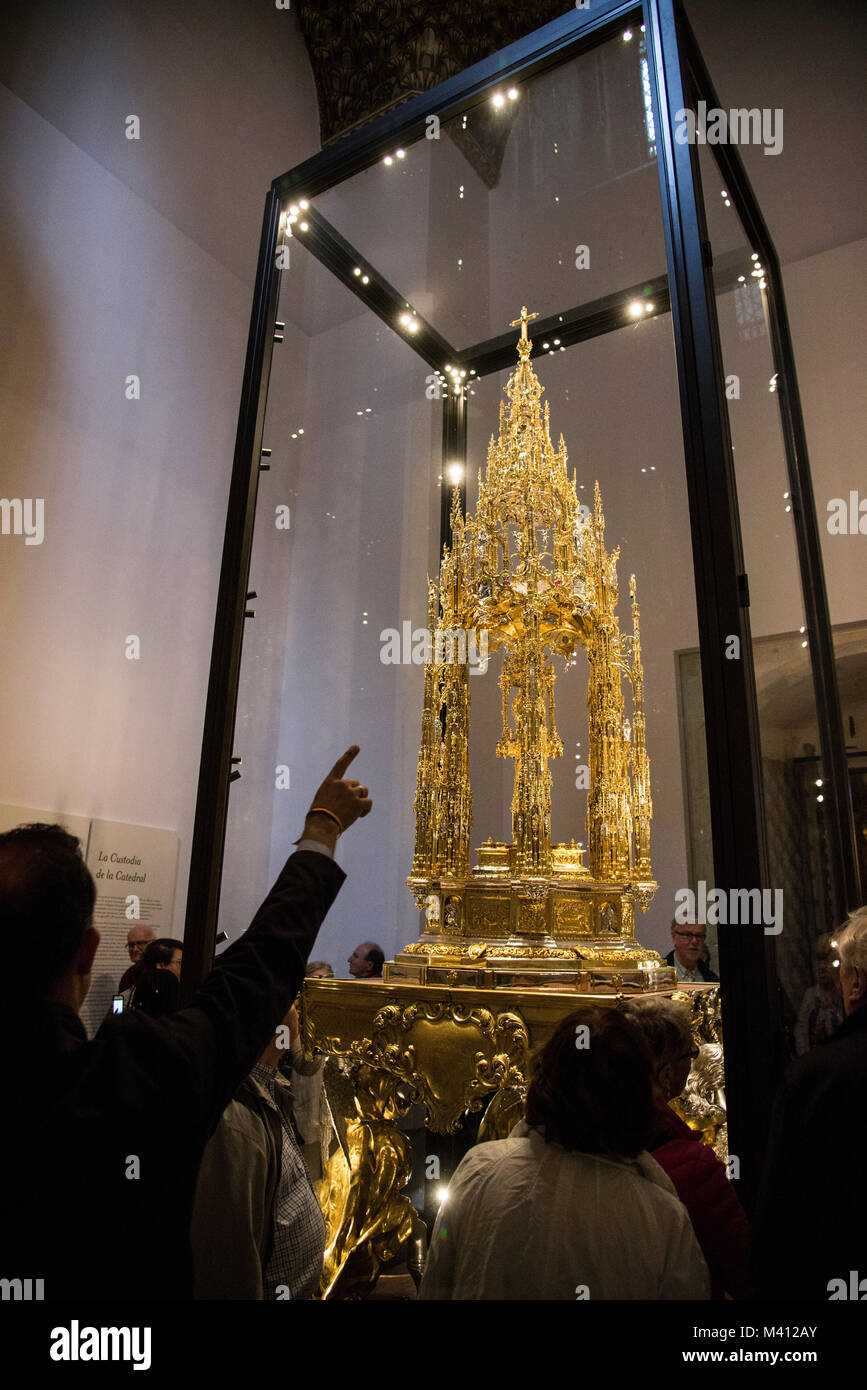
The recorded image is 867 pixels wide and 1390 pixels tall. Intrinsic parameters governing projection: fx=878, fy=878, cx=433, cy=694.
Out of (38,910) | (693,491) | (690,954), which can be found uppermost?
(693,491)

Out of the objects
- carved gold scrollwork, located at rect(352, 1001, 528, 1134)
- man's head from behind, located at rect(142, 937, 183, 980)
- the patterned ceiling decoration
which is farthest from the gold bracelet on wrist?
the patterned ceiling decoration

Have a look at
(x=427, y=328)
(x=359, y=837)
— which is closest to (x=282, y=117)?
(x=427, y=328)

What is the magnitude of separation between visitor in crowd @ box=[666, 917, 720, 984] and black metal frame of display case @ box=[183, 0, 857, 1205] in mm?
600

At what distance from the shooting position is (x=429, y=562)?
5703 millimetres

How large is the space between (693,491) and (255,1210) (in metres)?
2.09

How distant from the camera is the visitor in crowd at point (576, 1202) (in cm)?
144

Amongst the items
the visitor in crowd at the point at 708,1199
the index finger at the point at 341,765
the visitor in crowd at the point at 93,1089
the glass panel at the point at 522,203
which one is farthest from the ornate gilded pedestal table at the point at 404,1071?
the glass panel at the point at 522,203

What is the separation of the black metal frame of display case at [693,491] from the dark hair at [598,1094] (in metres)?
0.62

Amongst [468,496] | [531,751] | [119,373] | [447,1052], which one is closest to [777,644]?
[531,751]

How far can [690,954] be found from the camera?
3.33 meters

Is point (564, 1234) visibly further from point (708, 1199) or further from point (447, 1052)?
point (447, 1052)

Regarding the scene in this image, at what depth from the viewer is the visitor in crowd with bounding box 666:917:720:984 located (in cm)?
317

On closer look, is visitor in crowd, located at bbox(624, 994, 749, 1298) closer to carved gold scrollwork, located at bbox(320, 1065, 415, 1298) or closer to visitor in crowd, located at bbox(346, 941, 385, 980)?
carved gold scrollwork, located at bbox(320, 1065, 415, 1298)

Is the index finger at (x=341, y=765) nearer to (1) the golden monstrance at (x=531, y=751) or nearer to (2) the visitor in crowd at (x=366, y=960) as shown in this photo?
(1) the golden monstrance at (x=531, y=751)
